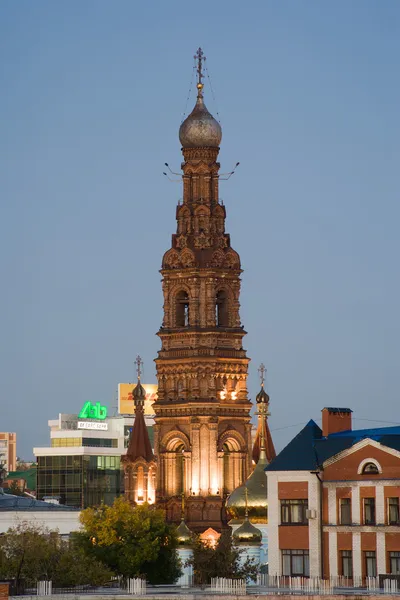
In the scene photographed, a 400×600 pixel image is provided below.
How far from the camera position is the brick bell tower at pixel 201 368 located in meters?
172

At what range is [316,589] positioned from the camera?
95.5m

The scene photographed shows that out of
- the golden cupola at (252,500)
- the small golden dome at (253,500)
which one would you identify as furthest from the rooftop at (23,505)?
the small golden dome at (253,500)

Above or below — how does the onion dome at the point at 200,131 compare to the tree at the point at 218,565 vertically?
above

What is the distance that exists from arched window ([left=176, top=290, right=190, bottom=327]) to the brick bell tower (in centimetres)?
9

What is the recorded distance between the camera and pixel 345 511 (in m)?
111

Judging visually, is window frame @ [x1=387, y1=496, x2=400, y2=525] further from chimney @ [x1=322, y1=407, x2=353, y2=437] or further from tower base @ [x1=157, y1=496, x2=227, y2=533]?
tower base @ [x1=157, y1=496, x2=227, y2=533]

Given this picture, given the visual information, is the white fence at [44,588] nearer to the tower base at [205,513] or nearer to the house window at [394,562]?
the house window at [394,562]

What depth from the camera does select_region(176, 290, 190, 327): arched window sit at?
177m

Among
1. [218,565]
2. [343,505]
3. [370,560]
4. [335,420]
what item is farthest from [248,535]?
[218,565]

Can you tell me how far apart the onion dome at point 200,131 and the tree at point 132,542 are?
5418 centimetres

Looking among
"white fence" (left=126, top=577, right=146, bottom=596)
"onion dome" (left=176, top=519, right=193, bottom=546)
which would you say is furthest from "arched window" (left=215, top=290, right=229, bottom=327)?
"white fence" (left=126, top=577, right=146, bottom=596)

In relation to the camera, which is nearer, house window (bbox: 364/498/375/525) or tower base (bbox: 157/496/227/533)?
house window (bbox: 364/498/375/525)

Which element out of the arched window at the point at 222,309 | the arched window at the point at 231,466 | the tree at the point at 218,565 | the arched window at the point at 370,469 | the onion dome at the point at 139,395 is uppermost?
the arched window at the point at 222,309

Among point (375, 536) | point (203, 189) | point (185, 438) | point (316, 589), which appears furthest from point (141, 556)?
point (203, 189)
